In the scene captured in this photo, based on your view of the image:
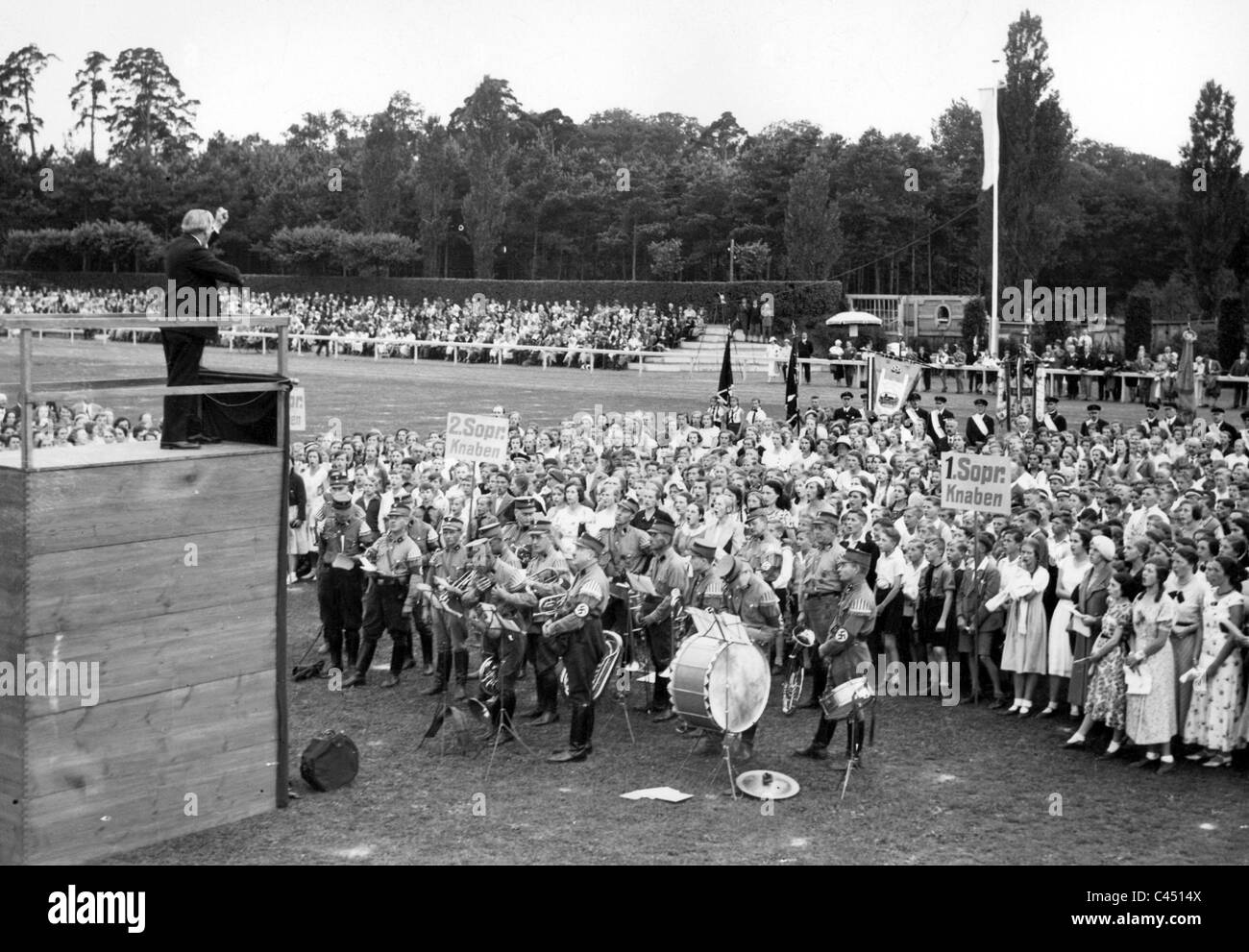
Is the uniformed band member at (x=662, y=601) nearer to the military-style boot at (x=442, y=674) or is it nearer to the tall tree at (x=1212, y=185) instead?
the military-style boot at (x=442, y=674)

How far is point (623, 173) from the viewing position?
5512 centimetres

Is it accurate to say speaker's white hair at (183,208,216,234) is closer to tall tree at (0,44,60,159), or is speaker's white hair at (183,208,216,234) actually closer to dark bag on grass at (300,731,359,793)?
dark bag on grass at (300,731,359,793)

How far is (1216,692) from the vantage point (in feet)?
37.3

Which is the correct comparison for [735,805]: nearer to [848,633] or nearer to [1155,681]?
[848,633]

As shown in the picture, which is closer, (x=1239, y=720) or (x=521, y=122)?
(x=1239, y=720)

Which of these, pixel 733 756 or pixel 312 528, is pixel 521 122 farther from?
pixel 733 756

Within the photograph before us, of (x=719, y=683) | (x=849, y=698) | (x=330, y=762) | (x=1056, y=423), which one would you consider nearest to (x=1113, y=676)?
(x=849, y=698)

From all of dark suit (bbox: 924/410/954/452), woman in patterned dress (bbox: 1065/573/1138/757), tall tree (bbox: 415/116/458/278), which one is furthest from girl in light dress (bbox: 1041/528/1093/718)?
tall tree (bbox: 415/116/458/278)

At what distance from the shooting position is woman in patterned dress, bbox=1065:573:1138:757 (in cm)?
1191

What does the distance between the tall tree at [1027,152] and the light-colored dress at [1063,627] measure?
151 feet

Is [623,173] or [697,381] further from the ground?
A: [623,173]

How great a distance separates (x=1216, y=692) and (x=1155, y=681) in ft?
1.57

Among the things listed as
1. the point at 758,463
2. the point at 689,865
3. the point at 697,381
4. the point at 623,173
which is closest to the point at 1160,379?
the point at 697,381
